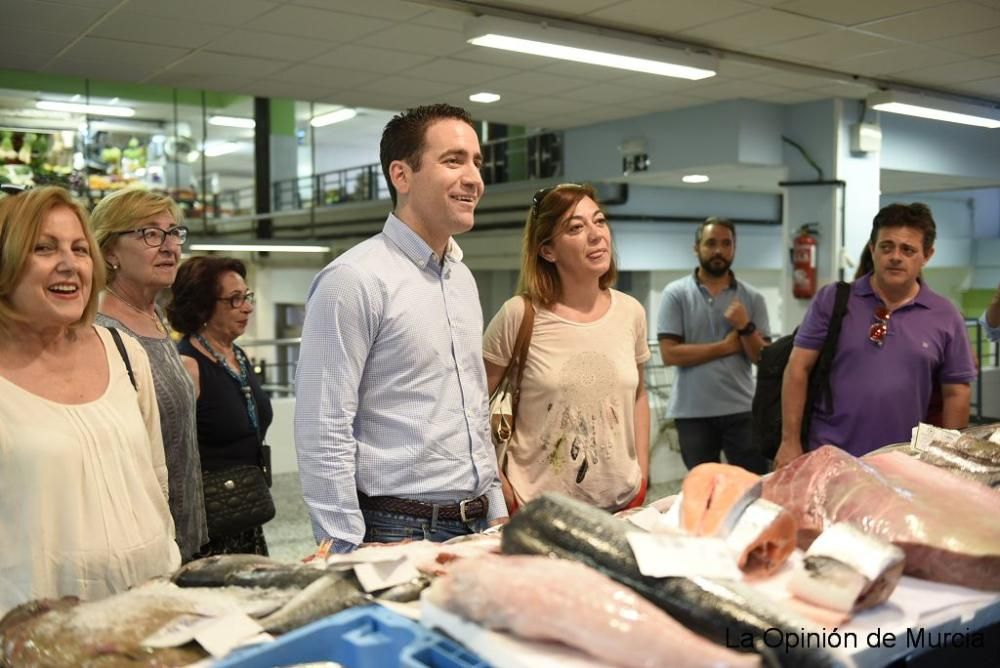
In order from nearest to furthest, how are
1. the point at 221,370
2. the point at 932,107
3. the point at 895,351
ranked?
the point at 895,351, the point at 221,370, the point at 932,107

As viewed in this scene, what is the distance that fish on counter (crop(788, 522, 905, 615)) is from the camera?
4.10ft

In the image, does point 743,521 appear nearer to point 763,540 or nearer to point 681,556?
point 763,540

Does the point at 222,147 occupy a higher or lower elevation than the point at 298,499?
higher

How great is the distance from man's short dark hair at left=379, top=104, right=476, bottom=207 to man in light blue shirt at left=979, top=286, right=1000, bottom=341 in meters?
3.04

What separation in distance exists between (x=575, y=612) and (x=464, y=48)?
5360mm

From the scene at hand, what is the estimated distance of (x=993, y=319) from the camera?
13.6 feet

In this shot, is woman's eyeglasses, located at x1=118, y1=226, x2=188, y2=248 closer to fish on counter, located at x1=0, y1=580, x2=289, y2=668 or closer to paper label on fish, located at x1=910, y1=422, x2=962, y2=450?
fish on counter, located at x1=0, y1=580, x2=289, y2=668

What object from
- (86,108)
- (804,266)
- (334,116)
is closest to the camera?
(804,266)

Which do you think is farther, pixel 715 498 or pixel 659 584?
pixel 715 498

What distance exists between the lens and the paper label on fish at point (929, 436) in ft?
6.88

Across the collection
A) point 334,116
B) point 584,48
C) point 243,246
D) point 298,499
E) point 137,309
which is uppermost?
point 334,116

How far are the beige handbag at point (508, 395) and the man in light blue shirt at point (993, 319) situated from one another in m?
2.58

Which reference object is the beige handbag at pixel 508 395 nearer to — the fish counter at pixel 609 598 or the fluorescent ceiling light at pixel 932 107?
the fish counter at pixel 609 598

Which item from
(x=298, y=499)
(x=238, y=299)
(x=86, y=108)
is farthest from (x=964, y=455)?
(x=86, y=108)
